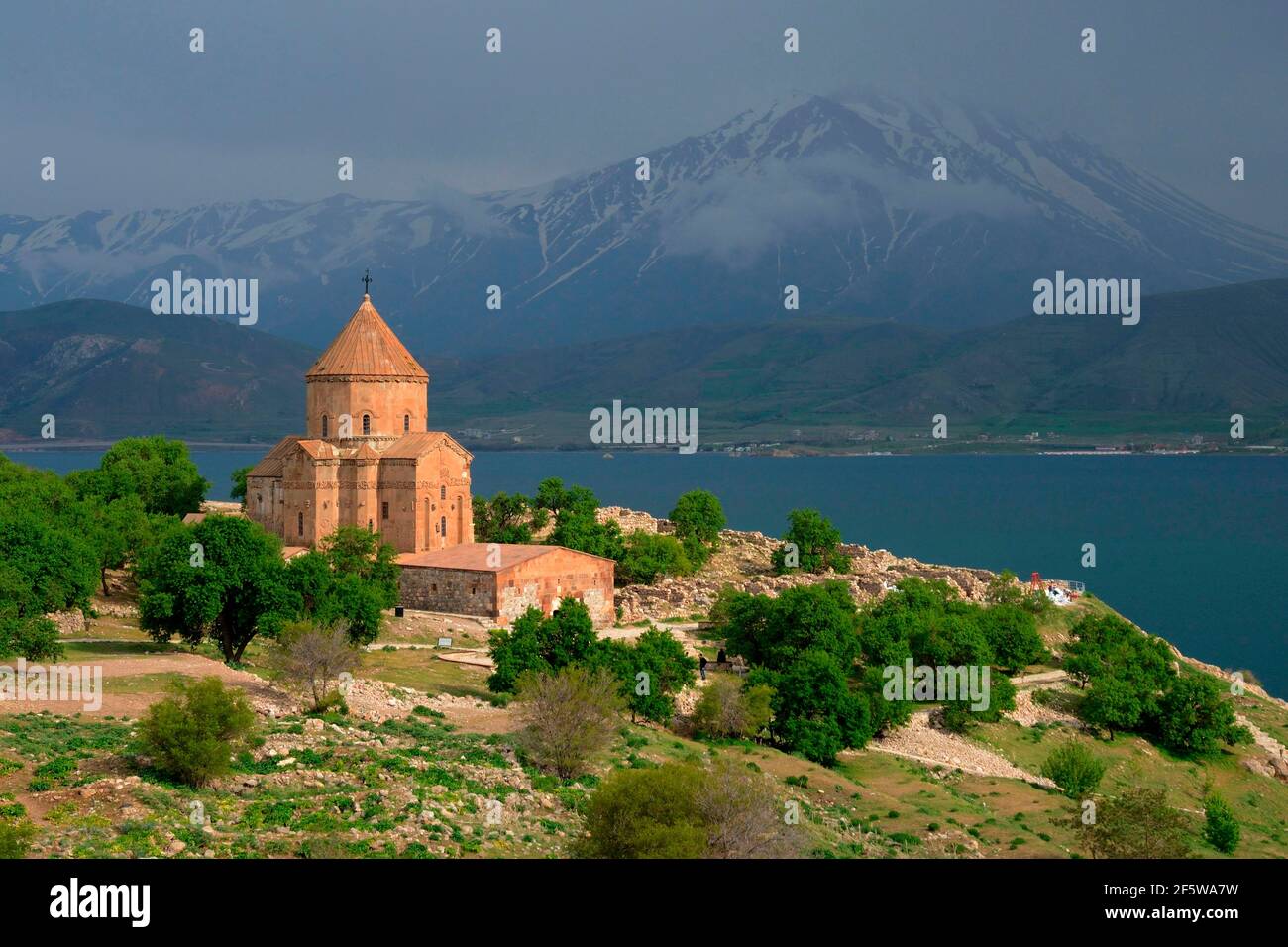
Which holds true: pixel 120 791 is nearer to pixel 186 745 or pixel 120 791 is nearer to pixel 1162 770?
pixel 186 745

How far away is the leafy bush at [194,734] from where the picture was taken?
28.6 metres

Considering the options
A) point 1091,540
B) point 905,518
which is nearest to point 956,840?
point 1091,540

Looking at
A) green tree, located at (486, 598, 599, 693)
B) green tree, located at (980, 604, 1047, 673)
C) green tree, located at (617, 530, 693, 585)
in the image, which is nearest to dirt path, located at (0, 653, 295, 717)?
green tree, located at (486, 598, 599, 693)

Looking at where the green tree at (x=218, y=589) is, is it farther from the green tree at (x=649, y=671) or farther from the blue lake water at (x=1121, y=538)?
the blue lake water at (x=1121, y=538)

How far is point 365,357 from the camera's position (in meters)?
62.3

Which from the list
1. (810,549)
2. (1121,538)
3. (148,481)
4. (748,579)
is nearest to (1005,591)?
(810,549)

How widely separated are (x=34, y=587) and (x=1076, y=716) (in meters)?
36.2

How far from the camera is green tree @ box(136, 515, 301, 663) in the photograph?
4316 centimetres

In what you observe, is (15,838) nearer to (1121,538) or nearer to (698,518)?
(698,518)

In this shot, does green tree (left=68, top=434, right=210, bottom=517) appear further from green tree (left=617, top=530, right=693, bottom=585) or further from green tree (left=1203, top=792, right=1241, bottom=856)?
green tree (left=1203, top=792, right=1241, bottom=856)

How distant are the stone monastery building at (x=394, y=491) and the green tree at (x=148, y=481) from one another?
7902mm

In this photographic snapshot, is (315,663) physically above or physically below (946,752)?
above

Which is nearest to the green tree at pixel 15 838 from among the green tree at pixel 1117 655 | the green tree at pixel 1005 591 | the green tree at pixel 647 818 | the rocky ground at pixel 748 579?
the green tree at pixel 647 818

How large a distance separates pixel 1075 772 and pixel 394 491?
30.7 meters
